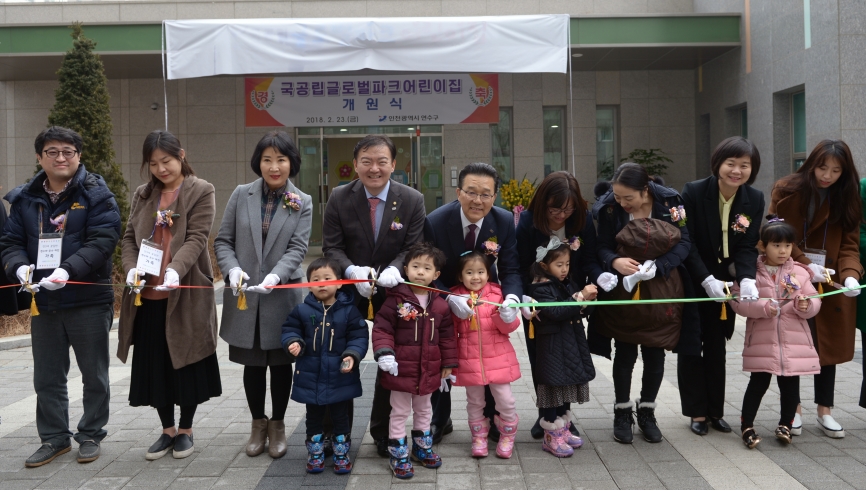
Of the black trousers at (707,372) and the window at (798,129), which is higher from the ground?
the window at (798,129)

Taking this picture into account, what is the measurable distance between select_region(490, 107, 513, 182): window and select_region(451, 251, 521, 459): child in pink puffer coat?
11.7 metres

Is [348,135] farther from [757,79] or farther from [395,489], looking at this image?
[395,489]

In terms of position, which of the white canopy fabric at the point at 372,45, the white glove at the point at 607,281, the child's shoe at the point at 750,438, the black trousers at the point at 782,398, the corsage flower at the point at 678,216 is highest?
the white canopy fabric at the point at 372,45

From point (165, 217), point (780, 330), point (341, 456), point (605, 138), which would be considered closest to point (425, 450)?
point (341, 456)

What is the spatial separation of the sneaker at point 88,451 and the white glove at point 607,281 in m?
3.05

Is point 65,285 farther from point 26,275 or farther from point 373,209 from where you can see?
point 373,209

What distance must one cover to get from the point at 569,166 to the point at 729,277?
1117 cm

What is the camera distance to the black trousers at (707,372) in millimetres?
4891

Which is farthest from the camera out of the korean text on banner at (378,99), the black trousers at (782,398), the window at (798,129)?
the korean text on banner at (378,99)

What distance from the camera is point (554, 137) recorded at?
631 inches

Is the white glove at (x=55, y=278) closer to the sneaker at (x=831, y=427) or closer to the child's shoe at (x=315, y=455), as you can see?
the child's shoe at (x=315, y=455)

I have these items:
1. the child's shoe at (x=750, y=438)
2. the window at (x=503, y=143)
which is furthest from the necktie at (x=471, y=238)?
the window at (x=503, y=143)

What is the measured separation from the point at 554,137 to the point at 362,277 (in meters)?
12.3

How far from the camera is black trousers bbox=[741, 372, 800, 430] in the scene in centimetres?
466
